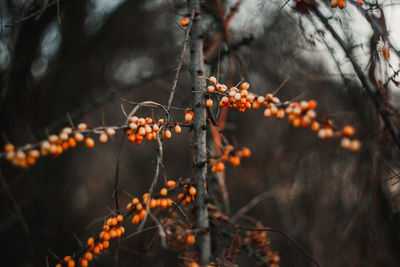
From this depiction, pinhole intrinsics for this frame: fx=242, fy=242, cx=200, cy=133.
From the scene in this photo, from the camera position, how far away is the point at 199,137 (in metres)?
1.12

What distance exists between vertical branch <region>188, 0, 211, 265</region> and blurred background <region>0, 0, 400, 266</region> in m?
0.13

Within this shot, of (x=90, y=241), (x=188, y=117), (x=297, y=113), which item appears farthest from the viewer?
(x=188, y=117)

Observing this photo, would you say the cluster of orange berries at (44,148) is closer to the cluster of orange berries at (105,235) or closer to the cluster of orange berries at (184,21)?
the cluster of orange berries at (105,235)

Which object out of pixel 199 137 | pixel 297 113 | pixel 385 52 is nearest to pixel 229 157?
pixel 199 137

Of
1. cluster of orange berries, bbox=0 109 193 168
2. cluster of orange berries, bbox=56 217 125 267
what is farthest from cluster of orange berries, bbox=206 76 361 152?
cluster of orange berries, bbox=56 217 125 267

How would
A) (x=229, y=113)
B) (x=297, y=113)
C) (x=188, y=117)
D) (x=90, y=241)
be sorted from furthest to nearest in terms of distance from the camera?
(x=229, y=113) → (x=188, y=117) → (x=90, y=241) → (x=297, y=113)

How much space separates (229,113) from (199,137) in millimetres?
2048

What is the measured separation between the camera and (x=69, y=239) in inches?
183

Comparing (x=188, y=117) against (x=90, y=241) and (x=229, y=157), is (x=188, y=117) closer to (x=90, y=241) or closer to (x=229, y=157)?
(x=229, y=157)

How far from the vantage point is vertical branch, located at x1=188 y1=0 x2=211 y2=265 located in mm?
1036

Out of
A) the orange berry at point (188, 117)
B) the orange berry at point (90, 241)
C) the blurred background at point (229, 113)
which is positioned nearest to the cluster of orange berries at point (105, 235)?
the orange berry at point (90, 241)

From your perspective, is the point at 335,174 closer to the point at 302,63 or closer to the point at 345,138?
the point at 302,63

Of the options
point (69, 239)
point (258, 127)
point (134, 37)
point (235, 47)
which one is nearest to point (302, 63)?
point (235, 47)

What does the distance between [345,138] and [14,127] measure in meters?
2.86
